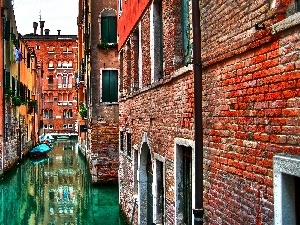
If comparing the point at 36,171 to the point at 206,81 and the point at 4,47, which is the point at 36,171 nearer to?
the point at 4,47

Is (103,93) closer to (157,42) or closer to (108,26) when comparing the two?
(108,26)

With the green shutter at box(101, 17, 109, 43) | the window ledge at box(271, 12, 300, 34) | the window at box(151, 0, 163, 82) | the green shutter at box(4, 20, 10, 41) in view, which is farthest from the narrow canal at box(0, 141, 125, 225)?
the window ledge at box(271, 12, 300, 34)

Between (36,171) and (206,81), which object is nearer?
(206,81)

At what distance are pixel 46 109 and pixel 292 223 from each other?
217ft

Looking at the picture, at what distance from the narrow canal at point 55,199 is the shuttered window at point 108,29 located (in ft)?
20.3

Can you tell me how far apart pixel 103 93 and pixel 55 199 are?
567 centimetres

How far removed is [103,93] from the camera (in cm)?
2248

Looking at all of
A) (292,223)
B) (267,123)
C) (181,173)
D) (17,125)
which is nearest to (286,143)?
(267,123)

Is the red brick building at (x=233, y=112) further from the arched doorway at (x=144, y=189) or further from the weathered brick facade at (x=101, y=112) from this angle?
the weathered brick facade at (x=101, y=112)

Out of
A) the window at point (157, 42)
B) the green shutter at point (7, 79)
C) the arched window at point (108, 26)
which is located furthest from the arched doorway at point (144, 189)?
the green shutter at point (7, 79)

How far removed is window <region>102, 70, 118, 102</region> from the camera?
73.5 feet

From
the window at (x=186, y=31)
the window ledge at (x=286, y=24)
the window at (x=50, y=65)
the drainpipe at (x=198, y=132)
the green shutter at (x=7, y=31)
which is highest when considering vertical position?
the window at (x=50, y=65)

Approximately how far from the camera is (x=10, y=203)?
1767 centimetres

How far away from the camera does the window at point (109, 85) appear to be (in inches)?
882
